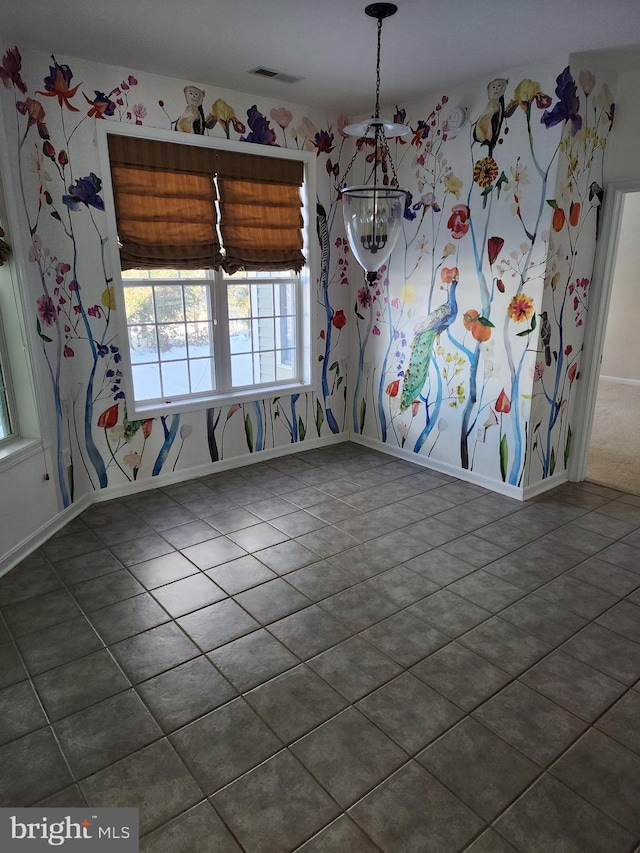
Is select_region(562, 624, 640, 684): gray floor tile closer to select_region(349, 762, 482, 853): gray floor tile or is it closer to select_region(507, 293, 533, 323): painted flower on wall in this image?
select_region(349, 762, 482, 853): gray floor tile

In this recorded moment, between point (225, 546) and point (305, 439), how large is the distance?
1.86 meters

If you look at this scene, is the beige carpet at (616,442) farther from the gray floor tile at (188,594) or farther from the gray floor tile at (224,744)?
the gray floor tile at (224,744)

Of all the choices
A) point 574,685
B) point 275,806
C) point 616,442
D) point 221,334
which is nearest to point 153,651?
point 275,806

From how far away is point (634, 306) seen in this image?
7.44 m

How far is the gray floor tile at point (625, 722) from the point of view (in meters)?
2.01

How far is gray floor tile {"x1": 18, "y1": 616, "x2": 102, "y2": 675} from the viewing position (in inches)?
94.0

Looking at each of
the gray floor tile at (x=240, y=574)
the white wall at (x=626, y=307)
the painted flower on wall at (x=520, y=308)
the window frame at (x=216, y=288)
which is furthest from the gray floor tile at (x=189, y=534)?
the white wall at (x=626, y=307)

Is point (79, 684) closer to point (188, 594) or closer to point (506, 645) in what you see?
point (188, 594)

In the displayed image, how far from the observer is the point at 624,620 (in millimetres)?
2668

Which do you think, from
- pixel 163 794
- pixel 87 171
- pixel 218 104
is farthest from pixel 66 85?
pixel 163 794

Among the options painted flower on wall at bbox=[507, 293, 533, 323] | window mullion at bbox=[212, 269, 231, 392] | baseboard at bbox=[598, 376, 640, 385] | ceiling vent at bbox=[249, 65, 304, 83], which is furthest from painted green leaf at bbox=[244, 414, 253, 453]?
baseboard at bbox=[598, 376, 640, 385]

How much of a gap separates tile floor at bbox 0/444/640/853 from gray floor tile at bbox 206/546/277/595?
0.01 metres

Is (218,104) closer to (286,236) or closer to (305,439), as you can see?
(286,236)

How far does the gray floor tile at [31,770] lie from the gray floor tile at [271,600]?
3.22 feet
